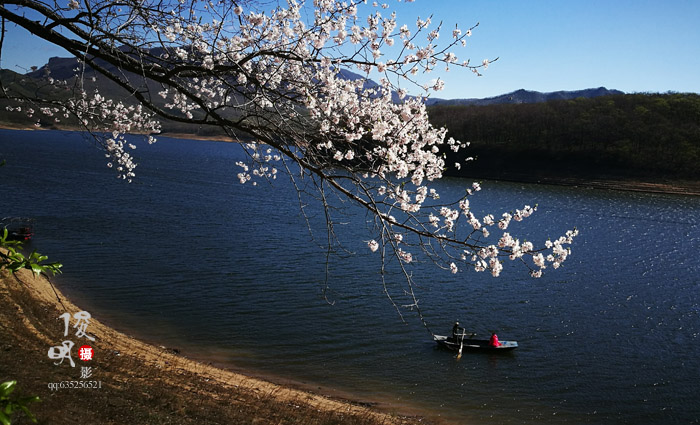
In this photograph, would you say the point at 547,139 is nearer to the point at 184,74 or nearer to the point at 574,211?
the point at 574,211

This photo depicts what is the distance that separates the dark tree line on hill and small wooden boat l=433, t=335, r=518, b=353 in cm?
6357

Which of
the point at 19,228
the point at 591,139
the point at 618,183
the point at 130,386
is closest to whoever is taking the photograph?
the point at 130,386

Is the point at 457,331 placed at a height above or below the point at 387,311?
below

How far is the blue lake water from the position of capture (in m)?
14.1

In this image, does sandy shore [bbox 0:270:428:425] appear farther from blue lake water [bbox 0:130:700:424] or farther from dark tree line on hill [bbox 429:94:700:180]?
dark tree line on hill [bbox 429:94:700:180]

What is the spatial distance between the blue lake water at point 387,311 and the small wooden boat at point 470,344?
0.26 m

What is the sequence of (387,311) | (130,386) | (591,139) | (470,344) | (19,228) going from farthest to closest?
(591,139) → (19,228) → (387,311) → (470,344) → (130,386)

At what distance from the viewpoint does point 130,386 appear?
9.70 metres

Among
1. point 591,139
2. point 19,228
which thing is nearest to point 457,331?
point 19,228

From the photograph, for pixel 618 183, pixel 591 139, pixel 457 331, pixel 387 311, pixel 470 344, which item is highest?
pixel 591 139

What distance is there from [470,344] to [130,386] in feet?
34.2

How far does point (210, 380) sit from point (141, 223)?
68.6ft

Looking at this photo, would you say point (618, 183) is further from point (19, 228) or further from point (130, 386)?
point (130, 386)

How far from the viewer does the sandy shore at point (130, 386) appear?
26.8 feet
